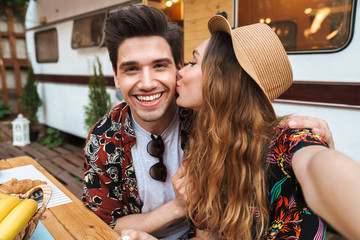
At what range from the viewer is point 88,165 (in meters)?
1.71

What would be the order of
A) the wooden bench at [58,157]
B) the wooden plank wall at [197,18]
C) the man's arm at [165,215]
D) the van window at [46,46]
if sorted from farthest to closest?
the van window at [46,46] < the wooden bench at [58,157] < the wooden plank wall at [197,18] < the man's arm at [165,215]

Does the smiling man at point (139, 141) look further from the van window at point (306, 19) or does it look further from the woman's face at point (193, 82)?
Result: the van window at point (306, 19)

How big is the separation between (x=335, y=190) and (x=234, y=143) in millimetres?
699

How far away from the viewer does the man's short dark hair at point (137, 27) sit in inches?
66.4

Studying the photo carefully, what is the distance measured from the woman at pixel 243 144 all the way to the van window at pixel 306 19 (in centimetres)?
165

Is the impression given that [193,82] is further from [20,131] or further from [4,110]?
[4,110]

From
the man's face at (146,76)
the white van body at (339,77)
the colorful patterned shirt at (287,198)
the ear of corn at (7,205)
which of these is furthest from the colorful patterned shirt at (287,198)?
the white van body at (339,77)

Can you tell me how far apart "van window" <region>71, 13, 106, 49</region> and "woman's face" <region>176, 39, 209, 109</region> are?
157 inches

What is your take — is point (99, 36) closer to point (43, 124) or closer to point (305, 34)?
point (305, 34)

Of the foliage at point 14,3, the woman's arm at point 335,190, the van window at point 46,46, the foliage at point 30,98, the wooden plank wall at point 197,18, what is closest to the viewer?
the woman's arm at point 335,190

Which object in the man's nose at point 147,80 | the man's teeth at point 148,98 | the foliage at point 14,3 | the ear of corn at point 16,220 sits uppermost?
the foliage at point 14,3

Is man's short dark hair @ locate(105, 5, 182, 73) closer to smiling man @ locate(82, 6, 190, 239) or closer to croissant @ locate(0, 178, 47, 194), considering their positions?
smiling man @ locate(82, 6, 190, 239)

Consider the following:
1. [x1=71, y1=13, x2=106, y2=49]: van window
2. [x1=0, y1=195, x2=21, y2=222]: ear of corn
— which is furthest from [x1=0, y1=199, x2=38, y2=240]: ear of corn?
[x1=71, y1=13, x2=106, y2=49]: van window

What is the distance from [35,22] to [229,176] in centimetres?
823
